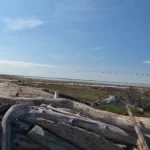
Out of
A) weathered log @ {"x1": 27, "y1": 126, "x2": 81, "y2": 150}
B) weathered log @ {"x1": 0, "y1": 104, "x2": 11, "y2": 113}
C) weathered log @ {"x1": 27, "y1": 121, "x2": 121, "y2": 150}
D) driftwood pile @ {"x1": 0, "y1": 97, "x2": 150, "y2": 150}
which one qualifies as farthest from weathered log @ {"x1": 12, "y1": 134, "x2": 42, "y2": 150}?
weathered log @ {"x1": 0, "y1": 104, "x2": 11, "y2": 113}

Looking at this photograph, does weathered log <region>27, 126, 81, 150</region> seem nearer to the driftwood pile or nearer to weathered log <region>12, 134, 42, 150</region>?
the driftwood pile

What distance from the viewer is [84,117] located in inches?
350

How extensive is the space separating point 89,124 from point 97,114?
0.74 m

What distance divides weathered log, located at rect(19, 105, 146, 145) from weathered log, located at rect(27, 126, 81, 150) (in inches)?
10.9

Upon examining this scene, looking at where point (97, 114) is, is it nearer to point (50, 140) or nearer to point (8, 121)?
point (50, 140)

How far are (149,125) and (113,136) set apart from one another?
3.33ft

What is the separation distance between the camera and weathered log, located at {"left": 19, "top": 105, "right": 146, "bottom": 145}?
26.5 ft

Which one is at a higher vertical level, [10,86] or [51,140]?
[10,86]

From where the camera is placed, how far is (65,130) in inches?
321

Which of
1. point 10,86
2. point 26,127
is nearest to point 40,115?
point 26,127

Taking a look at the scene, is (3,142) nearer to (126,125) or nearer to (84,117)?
(84,117)

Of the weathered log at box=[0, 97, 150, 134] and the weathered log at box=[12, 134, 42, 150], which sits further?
the weathered log at box=[12, 134, 42, 150]

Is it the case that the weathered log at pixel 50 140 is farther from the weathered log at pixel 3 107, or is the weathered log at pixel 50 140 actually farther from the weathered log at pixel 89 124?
the weathered log at pixel 3 107

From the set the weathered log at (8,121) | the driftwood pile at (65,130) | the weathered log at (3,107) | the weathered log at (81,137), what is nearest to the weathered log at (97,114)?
the driftwood pile at (65,130)
